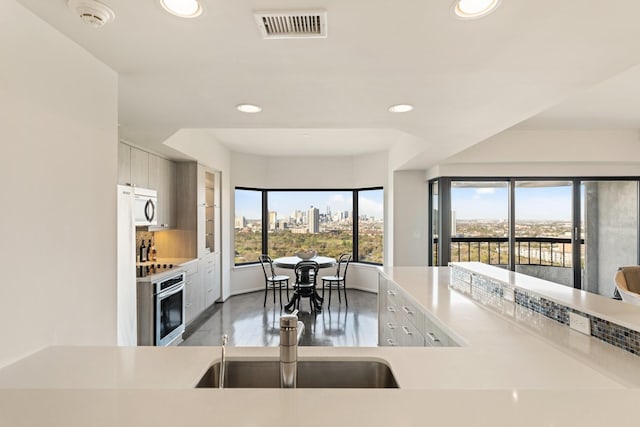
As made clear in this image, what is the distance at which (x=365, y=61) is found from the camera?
68.9 inches

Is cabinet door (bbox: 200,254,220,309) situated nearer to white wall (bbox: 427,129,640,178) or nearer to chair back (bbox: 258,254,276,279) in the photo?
chair back (bbox: 258,254,276,279)

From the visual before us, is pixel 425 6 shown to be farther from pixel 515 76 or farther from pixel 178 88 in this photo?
pixel 178 88

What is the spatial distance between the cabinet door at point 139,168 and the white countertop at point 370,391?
9.06ft

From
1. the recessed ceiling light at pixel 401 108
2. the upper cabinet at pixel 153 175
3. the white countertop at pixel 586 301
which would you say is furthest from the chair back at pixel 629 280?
Answer: the upper cabinet at pixel 153 175

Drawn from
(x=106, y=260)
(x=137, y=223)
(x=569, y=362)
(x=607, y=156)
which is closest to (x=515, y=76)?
(x=569, y=362)

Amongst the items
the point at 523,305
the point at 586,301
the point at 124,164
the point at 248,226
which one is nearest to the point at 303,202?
the point at 248,226

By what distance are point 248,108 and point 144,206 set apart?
1901 millimetres

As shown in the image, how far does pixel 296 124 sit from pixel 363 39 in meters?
1.48

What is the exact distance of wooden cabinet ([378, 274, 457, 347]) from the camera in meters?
2.08

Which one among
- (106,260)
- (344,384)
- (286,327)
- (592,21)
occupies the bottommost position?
(344,384)

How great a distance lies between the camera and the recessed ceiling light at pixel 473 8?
1.26 m

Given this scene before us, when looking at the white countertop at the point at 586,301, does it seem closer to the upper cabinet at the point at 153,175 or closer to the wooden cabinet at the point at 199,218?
the upper cabinet at the point at 153,175

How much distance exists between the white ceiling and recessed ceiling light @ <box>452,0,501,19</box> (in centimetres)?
3

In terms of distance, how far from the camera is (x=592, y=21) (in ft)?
4.38
